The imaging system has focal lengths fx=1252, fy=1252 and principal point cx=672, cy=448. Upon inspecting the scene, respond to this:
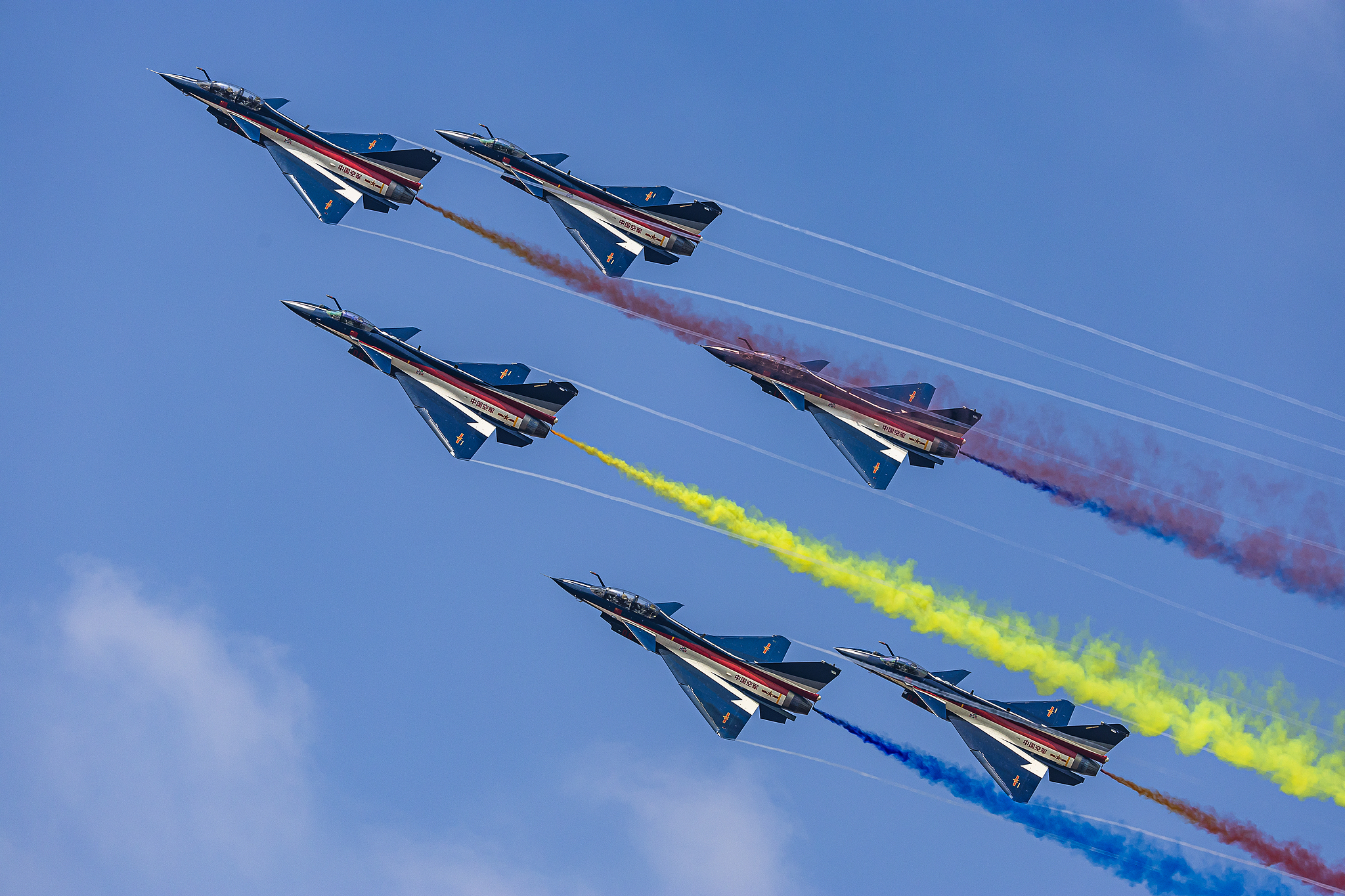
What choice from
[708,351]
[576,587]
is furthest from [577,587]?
[708,351]

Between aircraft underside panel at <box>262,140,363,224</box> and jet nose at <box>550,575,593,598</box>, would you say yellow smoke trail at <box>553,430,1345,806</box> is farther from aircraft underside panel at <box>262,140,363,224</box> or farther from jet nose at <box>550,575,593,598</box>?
aircraft underside panel at <box>262,140,363,224</box>

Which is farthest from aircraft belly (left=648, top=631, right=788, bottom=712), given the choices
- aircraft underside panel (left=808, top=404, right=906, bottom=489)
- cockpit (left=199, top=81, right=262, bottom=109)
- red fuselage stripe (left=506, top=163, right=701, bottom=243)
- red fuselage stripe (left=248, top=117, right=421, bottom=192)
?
cockpit (left=199, top=81, right=262, bottom=109)

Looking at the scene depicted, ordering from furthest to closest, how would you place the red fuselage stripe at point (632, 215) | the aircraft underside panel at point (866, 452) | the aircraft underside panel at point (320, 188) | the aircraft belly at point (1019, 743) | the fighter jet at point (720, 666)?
the red fuselage stripe at point (632, 215), the aircraft underside panel at point (866, 452), the aircraft underside panel at point (320, 188), the aircraft belly at point (1019, 743), the fighter jet at point (720, 666)

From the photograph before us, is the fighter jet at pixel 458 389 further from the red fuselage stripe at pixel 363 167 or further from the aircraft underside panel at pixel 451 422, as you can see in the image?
the red fuselage stripe at pixel 363 167

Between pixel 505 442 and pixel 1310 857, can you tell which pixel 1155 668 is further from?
pixel 505 442

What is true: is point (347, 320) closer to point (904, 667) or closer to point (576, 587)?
point (576, 587)

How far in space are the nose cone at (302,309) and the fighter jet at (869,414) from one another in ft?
57.3

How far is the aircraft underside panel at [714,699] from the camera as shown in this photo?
51.6m

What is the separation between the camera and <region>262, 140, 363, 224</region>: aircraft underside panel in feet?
178

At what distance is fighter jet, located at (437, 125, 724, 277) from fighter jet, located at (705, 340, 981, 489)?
205 inches

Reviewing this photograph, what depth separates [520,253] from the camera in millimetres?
56438

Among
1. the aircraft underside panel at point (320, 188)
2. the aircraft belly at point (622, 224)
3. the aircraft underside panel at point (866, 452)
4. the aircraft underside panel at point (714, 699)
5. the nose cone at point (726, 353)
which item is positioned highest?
the aircraft belly at point (622, 224)

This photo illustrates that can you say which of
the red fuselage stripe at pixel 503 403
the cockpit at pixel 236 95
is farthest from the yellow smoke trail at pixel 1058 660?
the cockpit at pixel 236 95

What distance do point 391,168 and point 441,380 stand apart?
31.4ft
